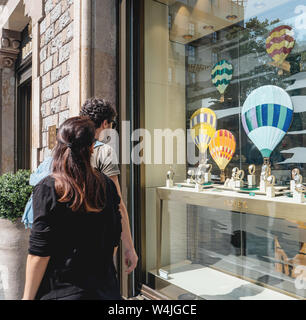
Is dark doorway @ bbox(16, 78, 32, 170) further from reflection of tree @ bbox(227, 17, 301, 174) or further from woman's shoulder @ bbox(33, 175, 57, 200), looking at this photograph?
woman's shoulder @ bbox(33, 175, 57, 200)

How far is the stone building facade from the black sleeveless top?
6.81 feet

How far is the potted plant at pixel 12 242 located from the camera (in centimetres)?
304

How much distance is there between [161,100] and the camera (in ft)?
10.8

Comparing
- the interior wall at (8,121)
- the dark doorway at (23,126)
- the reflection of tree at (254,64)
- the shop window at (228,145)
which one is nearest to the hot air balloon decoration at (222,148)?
the shop window at (228,145)

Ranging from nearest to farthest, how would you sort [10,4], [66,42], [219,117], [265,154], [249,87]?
[265,154] → [249,87] → [219,117] → [66,42] → [10,4]

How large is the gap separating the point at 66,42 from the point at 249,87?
2.18 metres

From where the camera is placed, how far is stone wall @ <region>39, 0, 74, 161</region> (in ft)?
11.8

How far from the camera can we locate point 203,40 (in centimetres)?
307

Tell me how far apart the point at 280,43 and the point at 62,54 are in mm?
2472

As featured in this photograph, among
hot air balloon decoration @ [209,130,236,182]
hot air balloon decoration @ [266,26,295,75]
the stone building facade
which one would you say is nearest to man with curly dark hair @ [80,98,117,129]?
the stone building facade

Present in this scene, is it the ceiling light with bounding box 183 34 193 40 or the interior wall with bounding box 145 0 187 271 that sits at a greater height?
A: the ceiling light with bounding box 183 34 193 40

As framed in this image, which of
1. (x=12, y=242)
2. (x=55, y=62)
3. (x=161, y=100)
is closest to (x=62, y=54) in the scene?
(x=55, y=62)
